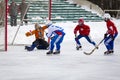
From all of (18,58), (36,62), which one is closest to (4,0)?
(18,58)

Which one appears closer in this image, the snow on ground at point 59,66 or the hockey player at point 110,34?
the snow on ground at point 59,66

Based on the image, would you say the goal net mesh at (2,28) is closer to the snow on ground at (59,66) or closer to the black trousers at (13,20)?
the snow on ground at (59,66)

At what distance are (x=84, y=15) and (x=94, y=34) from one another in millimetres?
5883

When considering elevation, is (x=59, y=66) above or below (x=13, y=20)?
below

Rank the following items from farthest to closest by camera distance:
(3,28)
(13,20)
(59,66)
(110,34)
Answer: (13,20)
(3,28)
(110,34)
(59,66)

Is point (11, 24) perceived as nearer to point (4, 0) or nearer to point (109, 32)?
point (4, 0)

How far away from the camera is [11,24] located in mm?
14156

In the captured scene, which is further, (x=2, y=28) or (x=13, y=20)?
(x=13, y=20)

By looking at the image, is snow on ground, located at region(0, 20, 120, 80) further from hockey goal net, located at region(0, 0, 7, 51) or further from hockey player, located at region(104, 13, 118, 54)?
hockey goal net, located at region(0, 0, 7, 51)

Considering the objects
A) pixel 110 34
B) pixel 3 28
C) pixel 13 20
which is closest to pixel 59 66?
pixel 110 34

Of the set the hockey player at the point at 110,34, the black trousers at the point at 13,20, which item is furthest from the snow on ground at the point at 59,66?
the black trousers at the point at 13,20

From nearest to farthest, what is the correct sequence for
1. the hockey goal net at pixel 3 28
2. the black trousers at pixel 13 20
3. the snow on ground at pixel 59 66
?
1. the snow on ground at pixel 59 66
2. the hockey goal net at pixel 3 28
3. the black trousers at pixel 13 20

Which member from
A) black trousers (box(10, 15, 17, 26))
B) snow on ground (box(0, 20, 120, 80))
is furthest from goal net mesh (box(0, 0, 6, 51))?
black trousers (box(10, 15, 17, 26))

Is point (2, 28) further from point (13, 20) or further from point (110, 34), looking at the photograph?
point (13, 20)
